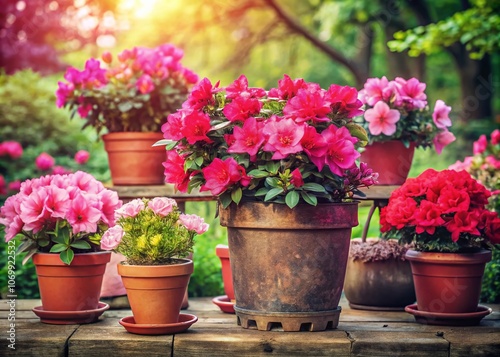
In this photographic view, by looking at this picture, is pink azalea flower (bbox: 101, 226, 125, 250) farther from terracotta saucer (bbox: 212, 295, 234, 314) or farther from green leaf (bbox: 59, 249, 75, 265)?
terracotta saucer (bbox: 212, 295, 234, 314)

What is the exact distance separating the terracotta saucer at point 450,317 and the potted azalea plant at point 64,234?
4.97ft

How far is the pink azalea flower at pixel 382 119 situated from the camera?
3.96m

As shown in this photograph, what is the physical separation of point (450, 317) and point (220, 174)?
1.30m

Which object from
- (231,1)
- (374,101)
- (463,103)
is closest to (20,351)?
(374,101)

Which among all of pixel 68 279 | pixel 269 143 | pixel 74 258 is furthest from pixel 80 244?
pixel 269 143

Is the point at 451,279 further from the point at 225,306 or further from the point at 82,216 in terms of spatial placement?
the point at 82,216

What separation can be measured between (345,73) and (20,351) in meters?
14.8

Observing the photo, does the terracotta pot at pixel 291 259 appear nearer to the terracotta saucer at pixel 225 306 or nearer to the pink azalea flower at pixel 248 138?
the pink azalea flower at pixel 248 138

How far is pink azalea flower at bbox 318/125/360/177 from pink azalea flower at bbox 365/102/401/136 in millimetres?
1006

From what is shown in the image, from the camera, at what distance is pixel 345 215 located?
3.19 meters

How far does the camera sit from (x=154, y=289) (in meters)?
3.16

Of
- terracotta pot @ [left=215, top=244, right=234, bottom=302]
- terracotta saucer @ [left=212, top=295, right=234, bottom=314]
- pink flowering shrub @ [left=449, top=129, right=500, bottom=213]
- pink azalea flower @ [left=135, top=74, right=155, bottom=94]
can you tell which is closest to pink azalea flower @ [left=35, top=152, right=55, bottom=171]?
pink azalea flower @ [left=135, top=74, right=155, bottom=94]

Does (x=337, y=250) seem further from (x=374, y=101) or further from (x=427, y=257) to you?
(x=374, y=101)

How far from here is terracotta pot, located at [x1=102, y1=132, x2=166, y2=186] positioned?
426 cm
